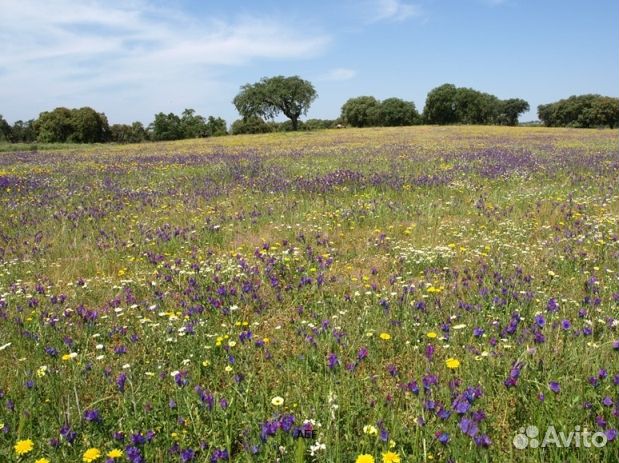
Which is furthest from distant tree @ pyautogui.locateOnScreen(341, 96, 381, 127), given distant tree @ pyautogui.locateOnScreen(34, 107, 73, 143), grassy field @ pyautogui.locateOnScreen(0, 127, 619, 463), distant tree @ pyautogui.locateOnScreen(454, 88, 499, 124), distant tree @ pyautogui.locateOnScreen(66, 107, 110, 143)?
grassy field @ pyautogui.locateOnScreen(0, 127, 619, 463)

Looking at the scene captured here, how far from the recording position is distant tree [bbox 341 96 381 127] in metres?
110

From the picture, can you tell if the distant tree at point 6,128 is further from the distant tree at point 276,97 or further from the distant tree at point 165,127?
the distant tree at point 276,97

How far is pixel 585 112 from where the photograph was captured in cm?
10031

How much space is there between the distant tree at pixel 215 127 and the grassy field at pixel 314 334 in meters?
92.7

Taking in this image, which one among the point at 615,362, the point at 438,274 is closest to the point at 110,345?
the point at 438,274

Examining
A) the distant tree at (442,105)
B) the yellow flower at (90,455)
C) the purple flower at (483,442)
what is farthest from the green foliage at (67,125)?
the purple flower at (483,442)

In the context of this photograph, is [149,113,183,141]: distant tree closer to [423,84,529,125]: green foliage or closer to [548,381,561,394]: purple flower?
[423,84,529,125]: green foliage

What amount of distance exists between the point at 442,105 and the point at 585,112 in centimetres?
3126

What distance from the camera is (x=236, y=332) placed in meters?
4.22

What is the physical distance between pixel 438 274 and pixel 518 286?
85cm

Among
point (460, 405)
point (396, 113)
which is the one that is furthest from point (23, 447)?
point (396, 113)

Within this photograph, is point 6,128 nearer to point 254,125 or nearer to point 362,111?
point 254,125

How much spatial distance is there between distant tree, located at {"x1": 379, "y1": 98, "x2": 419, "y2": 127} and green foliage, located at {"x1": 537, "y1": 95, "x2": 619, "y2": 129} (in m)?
34.1

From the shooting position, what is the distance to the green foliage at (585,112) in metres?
96.6
